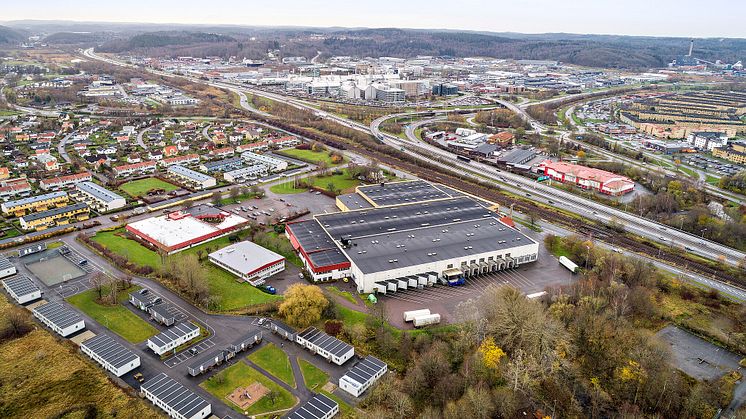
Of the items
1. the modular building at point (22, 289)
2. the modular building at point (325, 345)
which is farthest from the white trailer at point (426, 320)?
the modular building at point (22, 289)

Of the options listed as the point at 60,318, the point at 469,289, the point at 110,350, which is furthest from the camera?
the point at 469,289

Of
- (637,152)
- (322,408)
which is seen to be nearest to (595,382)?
(322,408)

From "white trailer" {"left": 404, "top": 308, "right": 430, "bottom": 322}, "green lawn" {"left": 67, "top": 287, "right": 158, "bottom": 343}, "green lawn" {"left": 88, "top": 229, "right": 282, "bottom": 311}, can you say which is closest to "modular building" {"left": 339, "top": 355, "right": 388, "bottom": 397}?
"white trailer" {"left": 404, "top": 308, "right": 430, "bottom": 322}

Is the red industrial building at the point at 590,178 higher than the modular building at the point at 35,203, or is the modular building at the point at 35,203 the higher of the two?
the red industrial building at the point at 590,178

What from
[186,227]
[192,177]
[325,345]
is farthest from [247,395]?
[192,177]

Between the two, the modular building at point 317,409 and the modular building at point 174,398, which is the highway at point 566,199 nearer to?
the modular building at point 317,409

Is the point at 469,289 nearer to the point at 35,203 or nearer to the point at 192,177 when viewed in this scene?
the point at 192,177

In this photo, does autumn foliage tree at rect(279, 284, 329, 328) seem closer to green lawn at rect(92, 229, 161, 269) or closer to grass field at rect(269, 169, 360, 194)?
green lawn at rect(92, 229, 161, 269)
